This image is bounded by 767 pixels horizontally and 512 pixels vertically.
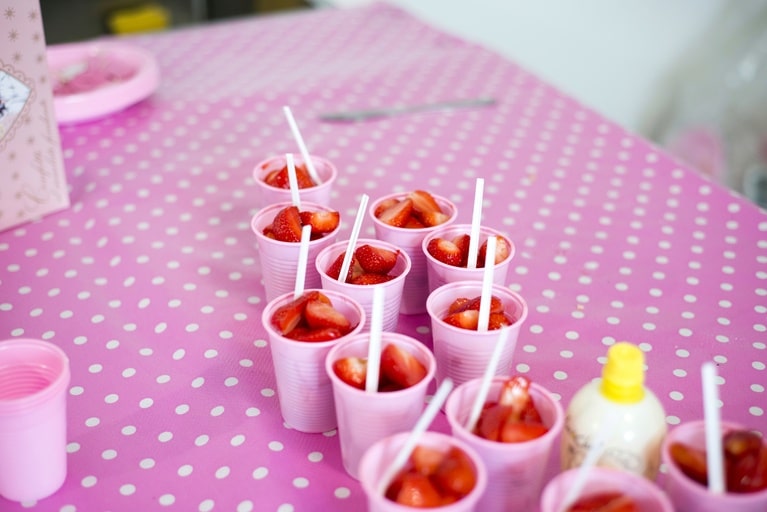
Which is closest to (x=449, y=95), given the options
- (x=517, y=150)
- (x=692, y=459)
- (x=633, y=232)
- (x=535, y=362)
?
(x=517, y=150)

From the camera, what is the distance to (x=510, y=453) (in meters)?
0.80

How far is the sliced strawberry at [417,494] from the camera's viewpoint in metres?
0.76

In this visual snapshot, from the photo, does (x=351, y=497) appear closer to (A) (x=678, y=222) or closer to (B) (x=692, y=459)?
(B) (x=692, y=459)

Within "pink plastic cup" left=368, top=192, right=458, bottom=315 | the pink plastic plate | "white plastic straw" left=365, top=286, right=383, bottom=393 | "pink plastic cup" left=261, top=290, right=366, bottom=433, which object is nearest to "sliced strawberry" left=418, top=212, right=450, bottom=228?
"pink plastic cup" left=368, top=192, right=458, bottom=315

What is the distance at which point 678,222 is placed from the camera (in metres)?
1.48

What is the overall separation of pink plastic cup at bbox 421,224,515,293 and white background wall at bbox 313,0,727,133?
205cm

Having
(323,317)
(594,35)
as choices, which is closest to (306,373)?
(323,317)

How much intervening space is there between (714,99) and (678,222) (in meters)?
1.52

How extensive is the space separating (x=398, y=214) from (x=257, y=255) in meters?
0.30

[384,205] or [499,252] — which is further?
[384,205]

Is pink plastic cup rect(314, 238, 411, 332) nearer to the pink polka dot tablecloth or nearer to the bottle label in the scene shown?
the pink polka dot tablecloth

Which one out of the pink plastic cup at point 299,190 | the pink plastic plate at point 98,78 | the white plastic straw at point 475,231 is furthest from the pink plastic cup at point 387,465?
the pink plastic plate at point 98,78

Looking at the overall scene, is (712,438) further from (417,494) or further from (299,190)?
(299,190)

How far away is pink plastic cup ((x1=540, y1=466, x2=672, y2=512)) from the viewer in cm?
75
